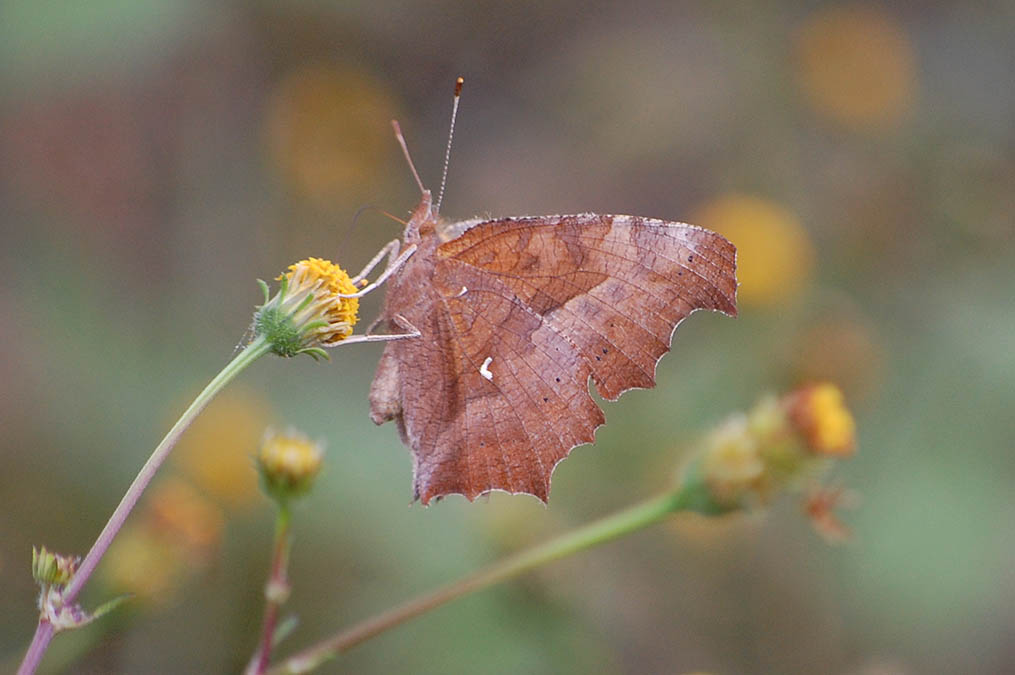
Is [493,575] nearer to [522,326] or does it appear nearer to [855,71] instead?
[522,326]

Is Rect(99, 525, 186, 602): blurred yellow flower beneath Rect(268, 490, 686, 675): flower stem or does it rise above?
above

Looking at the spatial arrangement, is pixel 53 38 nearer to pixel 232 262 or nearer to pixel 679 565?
pixel 232 262

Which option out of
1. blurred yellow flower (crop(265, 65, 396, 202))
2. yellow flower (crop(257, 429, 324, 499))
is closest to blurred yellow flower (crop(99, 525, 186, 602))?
yellow flower (crop(257, 429, 324, 499))

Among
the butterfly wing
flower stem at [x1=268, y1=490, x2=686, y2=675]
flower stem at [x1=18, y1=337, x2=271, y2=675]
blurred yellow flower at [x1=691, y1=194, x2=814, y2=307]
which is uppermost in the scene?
blurred yellow flower at [x1=691, y1=194, x2=814, y2=307]

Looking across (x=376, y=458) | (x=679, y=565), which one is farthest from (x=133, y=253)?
(x=679, y=565)

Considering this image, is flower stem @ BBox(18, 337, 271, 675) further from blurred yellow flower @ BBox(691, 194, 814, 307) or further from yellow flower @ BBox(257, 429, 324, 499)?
blurred yellow flower @ BBox(691, 194, 814, 307)
